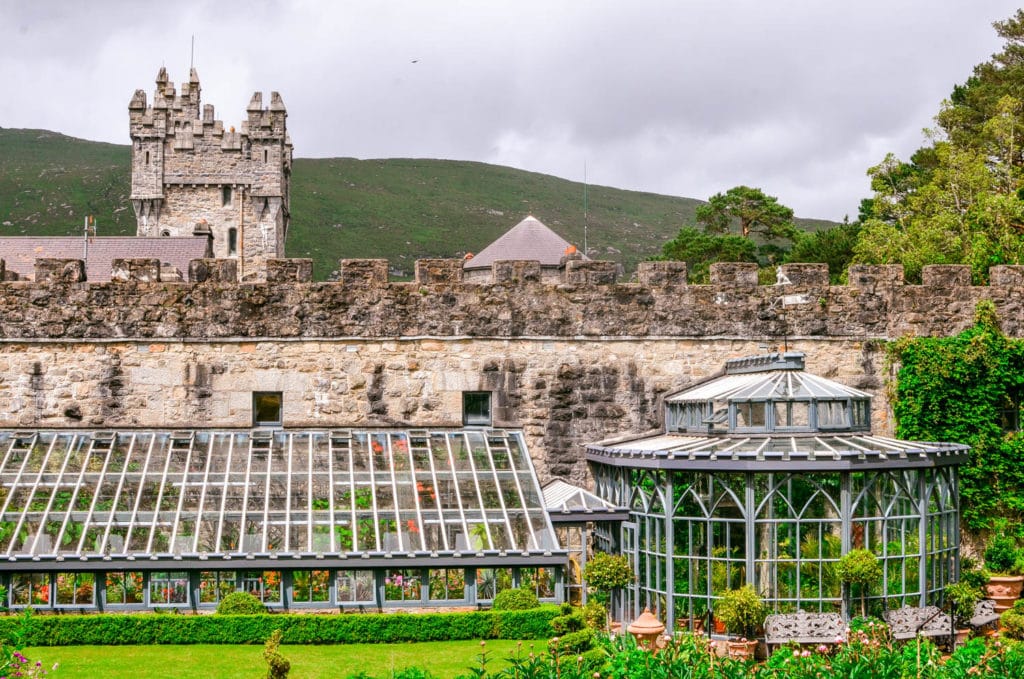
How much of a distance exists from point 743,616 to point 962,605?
3.37 m

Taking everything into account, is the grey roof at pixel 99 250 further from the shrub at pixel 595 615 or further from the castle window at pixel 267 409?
the shrub at pixel 595 615

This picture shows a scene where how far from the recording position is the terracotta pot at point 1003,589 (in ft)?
55.9

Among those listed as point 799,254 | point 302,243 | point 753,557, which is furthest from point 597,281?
point 302,243

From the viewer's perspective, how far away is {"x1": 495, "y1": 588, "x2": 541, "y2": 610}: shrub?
14977 millimetres

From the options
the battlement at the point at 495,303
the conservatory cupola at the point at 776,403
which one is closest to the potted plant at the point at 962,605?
the conservatory cupola at the point at 776,403

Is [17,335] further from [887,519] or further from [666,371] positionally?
[887,519]

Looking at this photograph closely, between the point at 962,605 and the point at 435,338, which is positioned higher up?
the point at 435,338

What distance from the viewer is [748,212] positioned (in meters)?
52.4

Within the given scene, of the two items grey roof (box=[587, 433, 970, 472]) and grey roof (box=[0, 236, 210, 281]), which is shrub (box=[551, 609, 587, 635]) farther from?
grey roof (box=[0, 236, 210, 281])

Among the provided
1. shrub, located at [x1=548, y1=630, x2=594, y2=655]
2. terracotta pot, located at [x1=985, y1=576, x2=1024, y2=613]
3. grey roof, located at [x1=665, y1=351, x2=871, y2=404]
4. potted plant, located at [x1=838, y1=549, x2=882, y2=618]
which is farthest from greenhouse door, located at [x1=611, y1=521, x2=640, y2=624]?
terracotta pot, located at [x1=985, y1=576, x2=1024, y2=613]

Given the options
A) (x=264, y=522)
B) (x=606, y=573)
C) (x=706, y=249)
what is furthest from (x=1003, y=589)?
(x=706, y=249)

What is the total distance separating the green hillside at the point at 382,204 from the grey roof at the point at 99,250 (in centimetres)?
3984

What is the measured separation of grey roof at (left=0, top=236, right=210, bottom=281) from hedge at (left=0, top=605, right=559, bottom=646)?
24.9m

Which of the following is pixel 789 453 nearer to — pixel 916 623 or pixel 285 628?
Answer: pixel 916 623
